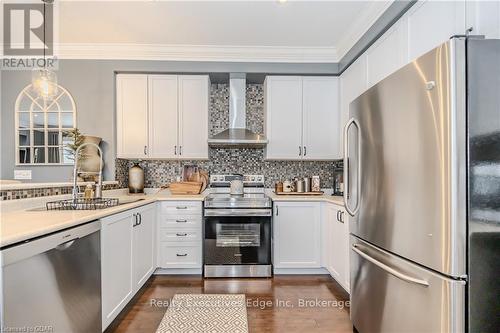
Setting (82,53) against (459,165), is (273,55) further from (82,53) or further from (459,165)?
(459,165)

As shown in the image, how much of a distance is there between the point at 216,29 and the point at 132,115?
4.70 ft

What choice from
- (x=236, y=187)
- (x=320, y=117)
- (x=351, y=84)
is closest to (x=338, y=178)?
(x=320, y=117)

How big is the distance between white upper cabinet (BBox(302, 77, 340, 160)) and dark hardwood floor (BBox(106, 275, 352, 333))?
146 cm

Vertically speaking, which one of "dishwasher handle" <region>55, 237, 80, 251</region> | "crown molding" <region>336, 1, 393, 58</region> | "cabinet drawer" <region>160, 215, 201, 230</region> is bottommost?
"cabinet drawer" <region>160, 215, 201, 230</region>

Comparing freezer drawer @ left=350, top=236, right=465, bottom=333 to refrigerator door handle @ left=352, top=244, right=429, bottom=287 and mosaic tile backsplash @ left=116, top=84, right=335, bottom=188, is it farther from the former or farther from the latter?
mosaic tile backsplash @ left=116, top=84, right=335, bottom=188

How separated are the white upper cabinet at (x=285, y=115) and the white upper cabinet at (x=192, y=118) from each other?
78cm

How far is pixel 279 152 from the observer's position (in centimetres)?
351

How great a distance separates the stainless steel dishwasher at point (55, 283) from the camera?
3.72ft

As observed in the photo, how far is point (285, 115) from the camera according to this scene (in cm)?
351

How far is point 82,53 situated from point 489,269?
4.03 metres

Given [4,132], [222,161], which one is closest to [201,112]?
[222,161]

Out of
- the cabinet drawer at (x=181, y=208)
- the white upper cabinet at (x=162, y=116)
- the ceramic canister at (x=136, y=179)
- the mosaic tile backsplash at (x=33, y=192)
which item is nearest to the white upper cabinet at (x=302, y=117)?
the white upper cabinet at (x=162, y=116)

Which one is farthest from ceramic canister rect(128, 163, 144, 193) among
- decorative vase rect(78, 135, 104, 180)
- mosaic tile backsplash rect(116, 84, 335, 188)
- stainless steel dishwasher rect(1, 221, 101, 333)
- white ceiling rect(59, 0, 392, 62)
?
stainless steel dishwasher rect(1, 221, 101, 333)

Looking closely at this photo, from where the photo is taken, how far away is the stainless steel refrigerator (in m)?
1.12
